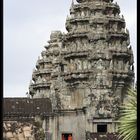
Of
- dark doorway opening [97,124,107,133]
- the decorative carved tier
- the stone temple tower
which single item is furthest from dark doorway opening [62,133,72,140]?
dark doorway opening [97,124,107,133]

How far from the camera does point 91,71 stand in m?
41.1

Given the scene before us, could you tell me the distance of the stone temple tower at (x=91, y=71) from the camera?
124 ft

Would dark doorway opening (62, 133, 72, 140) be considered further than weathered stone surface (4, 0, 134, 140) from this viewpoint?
Yes

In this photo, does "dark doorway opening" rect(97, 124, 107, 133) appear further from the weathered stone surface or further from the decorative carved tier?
the decorative carved tier

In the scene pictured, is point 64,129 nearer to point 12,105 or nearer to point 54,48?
point 12,105

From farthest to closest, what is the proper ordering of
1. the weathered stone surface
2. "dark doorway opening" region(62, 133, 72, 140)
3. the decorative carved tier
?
"dark doorway opening" region(62, 133, 72, 140), the decorative carved tier, the weathered stone surface

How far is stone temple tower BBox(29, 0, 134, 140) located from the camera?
37.8 metres

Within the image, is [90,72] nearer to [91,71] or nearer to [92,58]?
[91,71]

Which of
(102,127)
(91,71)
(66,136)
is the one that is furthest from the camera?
(91,71)

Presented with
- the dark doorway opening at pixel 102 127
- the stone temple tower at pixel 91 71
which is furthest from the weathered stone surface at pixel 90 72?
the dark doorway opening at pixel 102 127

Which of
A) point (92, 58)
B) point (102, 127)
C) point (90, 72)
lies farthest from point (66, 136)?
point (92, 58)

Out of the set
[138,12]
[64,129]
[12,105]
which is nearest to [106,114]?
[64,129]

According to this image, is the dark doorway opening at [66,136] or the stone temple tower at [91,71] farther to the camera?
the dark doorway opening at [66,136]

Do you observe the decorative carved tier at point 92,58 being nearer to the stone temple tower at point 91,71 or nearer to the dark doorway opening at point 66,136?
the stone temple tower at point 91,71
